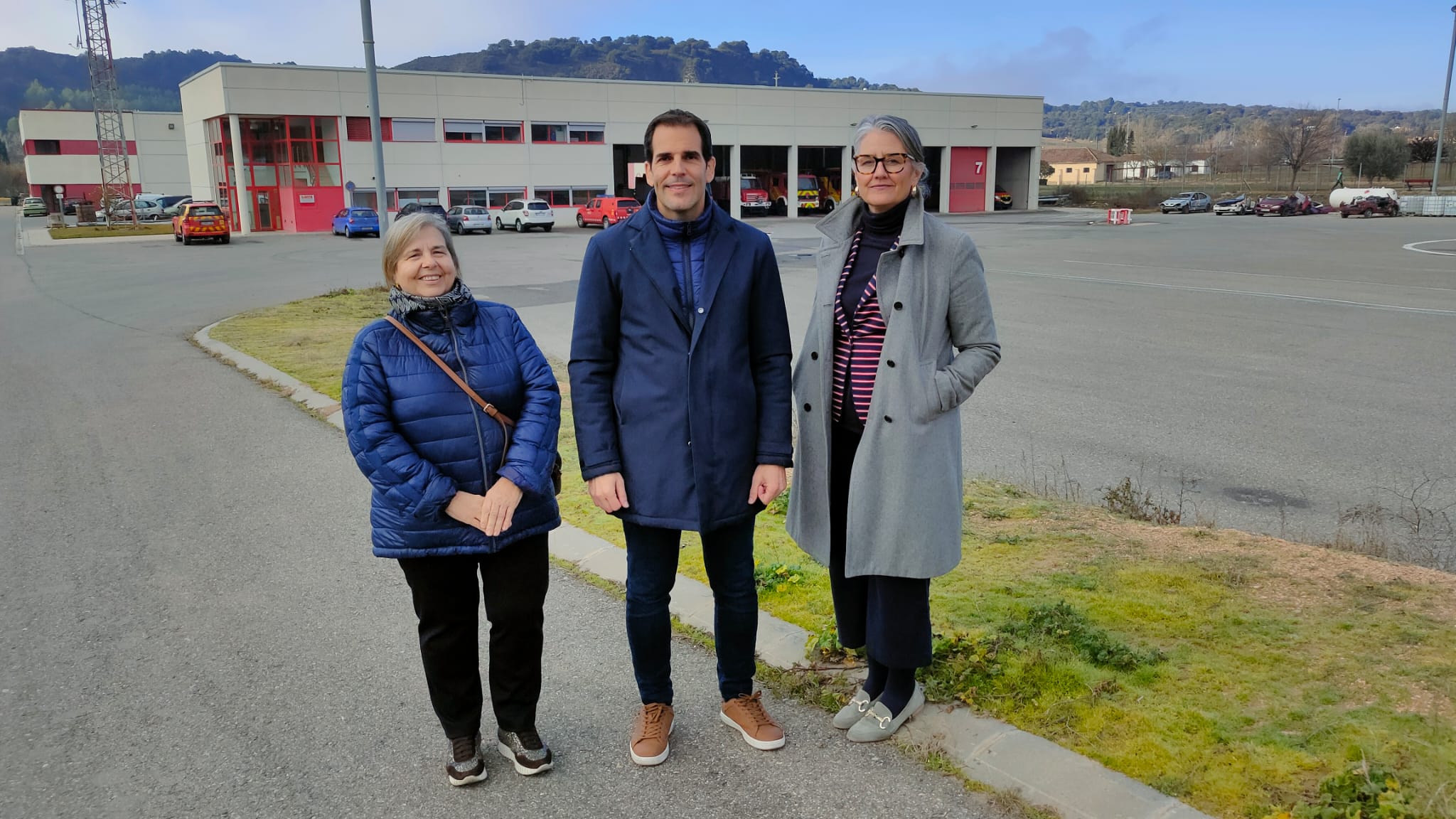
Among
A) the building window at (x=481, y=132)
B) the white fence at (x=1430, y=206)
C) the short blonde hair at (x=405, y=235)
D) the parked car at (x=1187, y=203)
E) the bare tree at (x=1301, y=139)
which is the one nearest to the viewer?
the short blonde hair at (x=405, y=235)

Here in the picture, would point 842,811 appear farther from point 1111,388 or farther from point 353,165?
point 353,165

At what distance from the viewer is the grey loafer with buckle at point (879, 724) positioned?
3426 millimetres

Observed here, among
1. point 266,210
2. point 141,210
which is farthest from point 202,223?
point 141,210

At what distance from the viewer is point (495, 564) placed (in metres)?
3.28

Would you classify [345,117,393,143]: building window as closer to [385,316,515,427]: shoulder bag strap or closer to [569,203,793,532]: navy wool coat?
[385,316,515,427]: shoulder bag strap

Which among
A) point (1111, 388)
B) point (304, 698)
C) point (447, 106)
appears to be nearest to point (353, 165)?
point (447, 106)

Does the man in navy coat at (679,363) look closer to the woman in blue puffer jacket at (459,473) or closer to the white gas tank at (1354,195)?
the woman in blue puffer jacket at (459,473)

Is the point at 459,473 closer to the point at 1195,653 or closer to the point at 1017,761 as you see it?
the point at 1017,761

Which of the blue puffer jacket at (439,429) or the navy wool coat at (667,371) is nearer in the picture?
the blue puffer jacket at (439,429)

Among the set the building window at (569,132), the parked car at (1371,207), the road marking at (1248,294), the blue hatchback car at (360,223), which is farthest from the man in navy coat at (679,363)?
Answer: the parked car at (1371,207)

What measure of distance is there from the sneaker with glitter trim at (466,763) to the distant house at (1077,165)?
150226 millimetres

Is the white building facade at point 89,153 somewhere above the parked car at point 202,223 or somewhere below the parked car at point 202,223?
above

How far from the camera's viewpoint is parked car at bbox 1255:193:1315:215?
56.8 m

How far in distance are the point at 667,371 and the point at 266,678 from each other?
2.23 m
